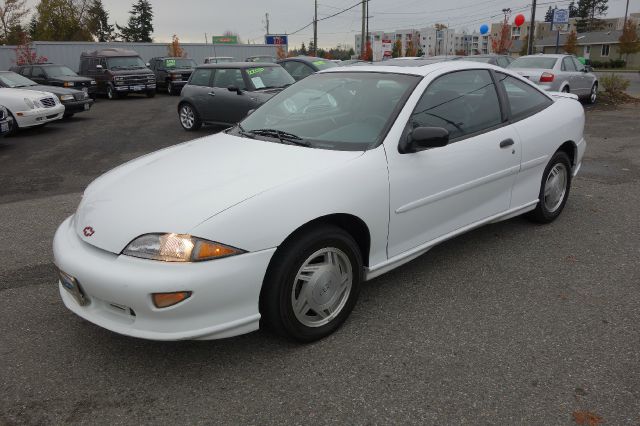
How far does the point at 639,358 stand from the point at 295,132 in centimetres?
247

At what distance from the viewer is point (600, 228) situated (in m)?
4.87

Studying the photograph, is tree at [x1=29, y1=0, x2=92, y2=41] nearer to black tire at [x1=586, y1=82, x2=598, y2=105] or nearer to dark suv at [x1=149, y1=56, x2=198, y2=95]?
dark suv at [x1=149, y1=56, x2=198, y2=95]

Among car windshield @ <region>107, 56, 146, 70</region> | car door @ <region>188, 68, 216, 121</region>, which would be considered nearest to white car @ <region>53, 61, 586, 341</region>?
car door @ <region>188, 68, 216, 121</region>

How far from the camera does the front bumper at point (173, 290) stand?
2.48 m

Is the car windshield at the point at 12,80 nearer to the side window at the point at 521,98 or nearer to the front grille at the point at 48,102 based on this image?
the front grille at the point at 48,102

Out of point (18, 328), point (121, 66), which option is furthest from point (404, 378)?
point (121, 66)

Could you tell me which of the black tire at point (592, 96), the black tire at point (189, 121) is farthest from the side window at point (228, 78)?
the black tire at point (592, 96)

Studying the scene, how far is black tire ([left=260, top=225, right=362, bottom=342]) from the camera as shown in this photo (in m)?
2.72

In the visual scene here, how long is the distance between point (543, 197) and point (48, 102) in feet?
36.4

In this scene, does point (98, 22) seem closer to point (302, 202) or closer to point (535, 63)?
point (535, 63)

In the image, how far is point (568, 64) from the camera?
14703 millimetres

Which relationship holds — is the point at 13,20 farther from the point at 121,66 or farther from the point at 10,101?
the point at 10,101

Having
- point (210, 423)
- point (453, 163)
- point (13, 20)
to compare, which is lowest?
point (210, 423)

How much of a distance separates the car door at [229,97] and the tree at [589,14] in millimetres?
97972
